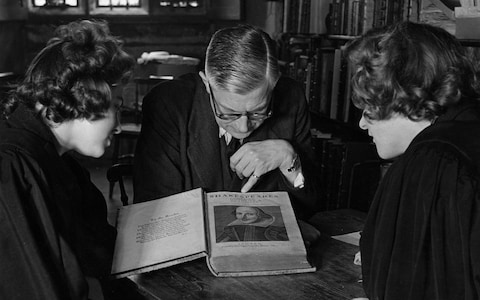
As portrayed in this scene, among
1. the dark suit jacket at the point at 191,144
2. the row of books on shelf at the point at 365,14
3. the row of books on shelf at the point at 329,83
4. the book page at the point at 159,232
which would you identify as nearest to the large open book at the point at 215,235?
the book page at the point at 159,232

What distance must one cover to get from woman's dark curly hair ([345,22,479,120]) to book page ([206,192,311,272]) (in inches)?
16.8

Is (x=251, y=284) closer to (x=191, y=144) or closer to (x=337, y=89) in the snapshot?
(x=191, y=144)

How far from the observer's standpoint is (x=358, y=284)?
59.3 inches

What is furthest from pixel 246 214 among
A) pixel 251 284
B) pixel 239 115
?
pixel 239 115

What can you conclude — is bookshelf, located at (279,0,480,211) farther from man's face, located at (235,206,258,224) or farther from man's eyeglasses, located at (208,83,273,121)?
man's face, located at (235,206,258,224)

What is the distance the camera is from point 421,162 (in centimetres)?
119

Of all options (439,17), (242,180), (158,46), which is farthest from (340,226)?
(158,46)

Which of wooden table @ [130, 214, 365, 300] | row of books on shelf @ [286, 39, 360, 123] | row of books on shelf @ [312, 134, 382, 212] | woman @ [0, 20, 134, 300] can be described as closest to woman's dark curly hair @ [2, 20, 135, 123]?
woman @ [0, 20, 134, 300]

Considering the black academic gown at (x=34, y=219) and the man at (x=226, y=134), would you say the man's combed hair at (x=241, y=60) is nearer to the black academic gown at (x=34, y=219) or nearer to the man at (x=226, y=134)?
the man at (x=226, y=134)

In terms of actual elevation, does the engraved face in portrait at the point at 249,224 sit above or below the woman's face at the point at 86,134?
below

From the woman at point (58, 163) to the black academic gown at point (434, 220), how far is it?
0.67 m

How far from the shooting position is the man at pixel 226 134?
5.99 ft

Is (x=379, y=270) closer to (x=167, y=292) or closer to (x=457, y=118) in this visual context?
(x=457, y=118)

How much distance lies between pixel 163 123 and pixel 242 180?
335 millimetres
